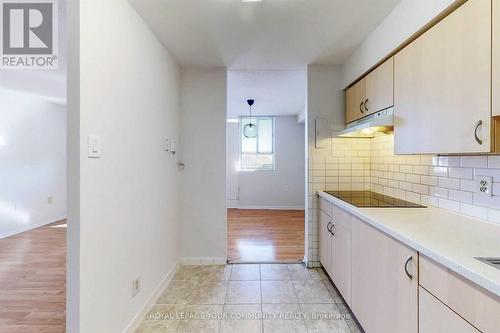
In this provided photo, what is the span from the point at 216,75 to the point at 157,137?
3.89ft

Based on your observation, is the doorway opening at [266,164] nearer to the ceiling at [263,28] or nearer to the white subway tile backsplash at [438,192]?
the ceiling at [263,28]

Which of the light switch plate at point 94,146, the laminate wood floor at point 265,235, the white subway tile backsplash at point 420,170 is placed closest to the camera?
the light switch plate at point 94,146

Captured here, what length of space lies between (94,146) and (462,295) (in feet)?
5.74

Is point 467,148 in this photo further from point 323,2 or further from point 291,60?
point 291,60

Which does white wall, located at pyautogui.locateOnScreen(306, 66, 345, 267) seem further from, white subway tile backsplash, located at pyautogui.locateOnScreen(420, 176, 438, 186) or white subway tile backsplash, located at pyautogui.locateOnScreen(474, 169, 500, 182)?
white subway tile backsplash, located at pyautogui.locateOnScreen(474, 169, 500, 182)

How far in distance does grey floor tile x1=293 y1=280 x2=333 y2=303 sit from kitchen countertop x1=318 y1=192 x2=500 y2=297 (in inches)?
37.6

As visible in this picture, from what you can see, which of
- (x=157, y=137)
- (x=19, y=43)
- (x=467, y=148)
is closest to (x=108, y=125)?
(x=157, y=137)

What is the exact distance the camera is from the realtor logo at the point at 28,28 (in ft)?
6.26

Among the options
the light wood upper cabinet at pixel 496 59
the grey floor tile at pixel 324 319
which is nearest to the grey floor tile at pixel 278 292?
the grey floor tile at pixel 324 319

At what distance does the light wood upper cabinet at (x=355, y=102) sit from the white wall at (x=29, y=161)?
521cm

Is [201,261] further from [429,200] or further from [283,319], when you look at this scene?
[429,200]

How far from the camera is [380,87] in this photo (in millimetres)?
2166

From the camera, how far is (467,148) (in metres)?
1.29

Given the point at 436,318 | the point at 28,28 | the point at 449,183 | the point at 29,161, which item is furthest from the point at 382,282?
the point at 29,161
